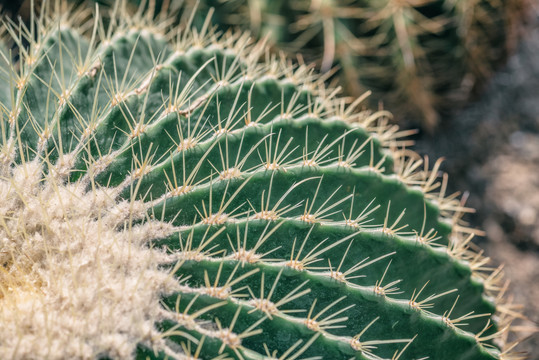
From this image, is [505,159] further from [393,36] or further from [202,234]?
[202,234]

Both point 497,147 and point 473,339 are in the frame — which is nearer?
point 473,339

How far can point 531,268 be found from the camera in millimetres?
2881

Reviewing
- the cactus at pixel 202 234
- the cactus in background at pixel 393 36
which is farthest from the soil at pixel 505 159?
the cactus at pixel 202 234

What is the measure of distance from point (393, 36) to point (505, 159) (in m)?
1.31

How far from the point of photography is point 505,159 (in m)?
3.17

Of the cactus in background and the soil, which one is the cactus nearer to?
the cactus in background

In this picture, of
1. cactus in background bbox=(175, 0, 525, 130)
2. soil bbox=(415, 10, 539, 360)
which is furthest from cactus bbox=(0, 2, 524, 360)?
soil bbox=(415, 10, 539, 360)

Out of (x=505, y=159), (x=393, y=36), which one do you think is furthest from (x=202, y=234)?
(x=505, y=159)

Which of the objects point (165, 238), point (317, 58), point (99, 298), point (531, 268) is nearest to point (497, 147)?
point (531, 268)

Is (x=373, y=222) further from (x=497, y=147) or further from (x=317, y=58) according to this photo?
(x=497, y=147)

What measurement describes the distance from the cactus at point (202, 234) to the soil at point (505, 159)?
1.52 metres

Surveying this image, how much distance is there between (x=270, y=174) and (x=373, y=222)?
32 cm

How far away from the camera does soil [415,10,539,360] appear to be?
9.60ft

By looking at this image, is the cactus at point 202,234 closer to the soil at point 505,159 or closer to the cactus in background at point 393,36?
the cactus in background at point 393,36
